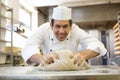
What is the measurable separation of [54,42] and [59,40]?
0.04 meters

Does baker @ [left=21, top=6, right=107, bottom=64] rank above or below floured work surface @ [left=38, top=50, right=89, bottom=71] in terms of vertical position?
above

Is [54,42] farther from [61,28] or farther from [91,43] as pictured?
[91,43]

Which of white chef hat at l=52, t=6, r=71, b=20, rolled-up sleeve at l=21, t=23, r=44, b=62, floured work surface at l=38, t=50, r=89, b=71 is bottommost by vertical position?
floured work surface at l=38, t=50, r=89, b=71

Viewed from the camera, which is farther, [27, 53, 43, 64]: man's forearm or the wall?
the wall

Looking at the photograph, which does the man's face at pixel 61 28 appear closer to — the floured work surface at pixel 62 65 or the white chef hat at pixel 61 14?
the white chef hat at pixel 61 14

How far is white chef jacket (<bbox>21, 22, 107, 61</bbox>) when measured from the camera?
130 cm

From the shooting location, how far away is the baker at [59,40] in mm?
1273

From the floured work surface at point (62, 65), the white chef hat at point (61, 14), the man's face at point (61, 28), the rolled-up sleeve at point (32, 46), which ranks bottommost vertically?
the floured work surface at point (62, 65)

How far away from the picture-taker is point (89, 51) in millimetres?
1272

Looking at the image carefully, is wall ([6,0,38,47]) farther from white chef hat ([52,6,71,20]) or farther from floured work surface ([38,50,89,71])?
floured work surface ([38,50,89,71])

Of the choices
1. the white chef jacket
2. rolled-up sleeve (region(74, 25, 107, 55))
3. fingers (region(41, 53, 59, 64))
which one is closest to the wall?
the white chef jacket

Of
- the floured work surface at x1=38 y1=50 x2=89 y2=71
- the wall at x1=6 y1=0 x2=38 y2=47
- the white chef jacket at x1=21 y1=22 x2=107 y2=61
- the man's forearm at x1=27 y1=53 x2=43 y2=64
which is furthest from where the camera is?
the wall at x1=6 y1=0 x2=38 y2=47

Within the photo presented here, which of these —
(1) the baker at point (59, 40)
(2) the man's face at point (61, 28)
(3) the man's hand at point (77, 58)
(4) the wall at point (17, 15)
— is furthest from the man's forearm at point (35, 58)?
(4) the wall at point (17, 15)

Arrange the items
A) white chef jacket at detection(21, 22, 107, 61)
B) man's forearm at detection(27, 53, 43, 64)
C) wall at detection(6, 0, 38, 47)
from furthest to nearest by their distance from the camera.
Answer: wall at detection(6, 0, 38, 47)
white chef jacket at detection(21, 22, 107, 61)
man's forearm at detection(27, 53, 43, 64)
